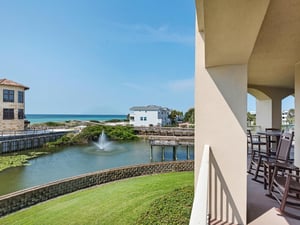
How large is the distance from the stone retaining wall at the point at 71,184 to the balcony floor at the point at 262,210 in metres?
7.18

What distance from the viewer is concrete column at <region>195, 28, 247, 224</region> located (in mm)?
2623

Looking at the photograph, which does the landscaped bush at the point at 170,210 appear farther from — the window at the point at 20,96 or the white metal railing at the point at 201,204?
the window at the point at 20,96

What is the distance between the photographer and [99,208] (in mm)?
6145

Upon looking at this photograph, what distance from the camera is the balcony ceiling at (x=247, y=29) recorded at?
150 centimetres

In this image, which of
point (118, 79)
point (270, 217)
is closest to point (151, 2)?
point (270, 217)

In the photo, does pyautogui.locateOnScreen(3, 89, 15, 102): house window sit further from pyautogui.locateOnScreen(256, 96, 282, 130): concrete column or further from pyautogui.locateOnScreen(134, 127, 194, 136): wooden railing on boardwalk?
pyautogui.locateOnScreen(256, 96, 282, 130): concrete column

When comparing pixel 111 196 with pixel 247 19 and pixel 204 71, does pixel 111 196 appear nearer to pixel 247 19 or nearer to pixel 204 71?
pixel 204 71

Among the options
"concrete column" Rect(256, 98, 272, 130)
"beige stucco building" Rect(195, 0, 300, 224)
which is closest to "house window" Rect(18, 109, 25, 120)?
"concrete column" Rect(256, 98, 272, 130)

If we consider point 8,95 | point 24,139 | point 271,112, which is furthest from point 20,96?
point 271,112

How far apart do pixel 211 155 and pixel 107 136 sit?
1163 inches

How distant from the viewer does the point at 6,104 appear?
22.3 metres

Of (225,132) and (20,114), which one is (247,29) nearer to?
(225,132)

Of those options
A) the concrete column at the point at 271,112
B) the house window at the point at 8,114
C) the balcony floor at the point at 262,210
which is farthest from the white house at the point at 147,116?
the balcony floor at the point at 262,210

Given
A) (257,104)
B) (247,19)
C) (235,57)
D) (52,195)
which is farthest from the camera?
(257,104)
